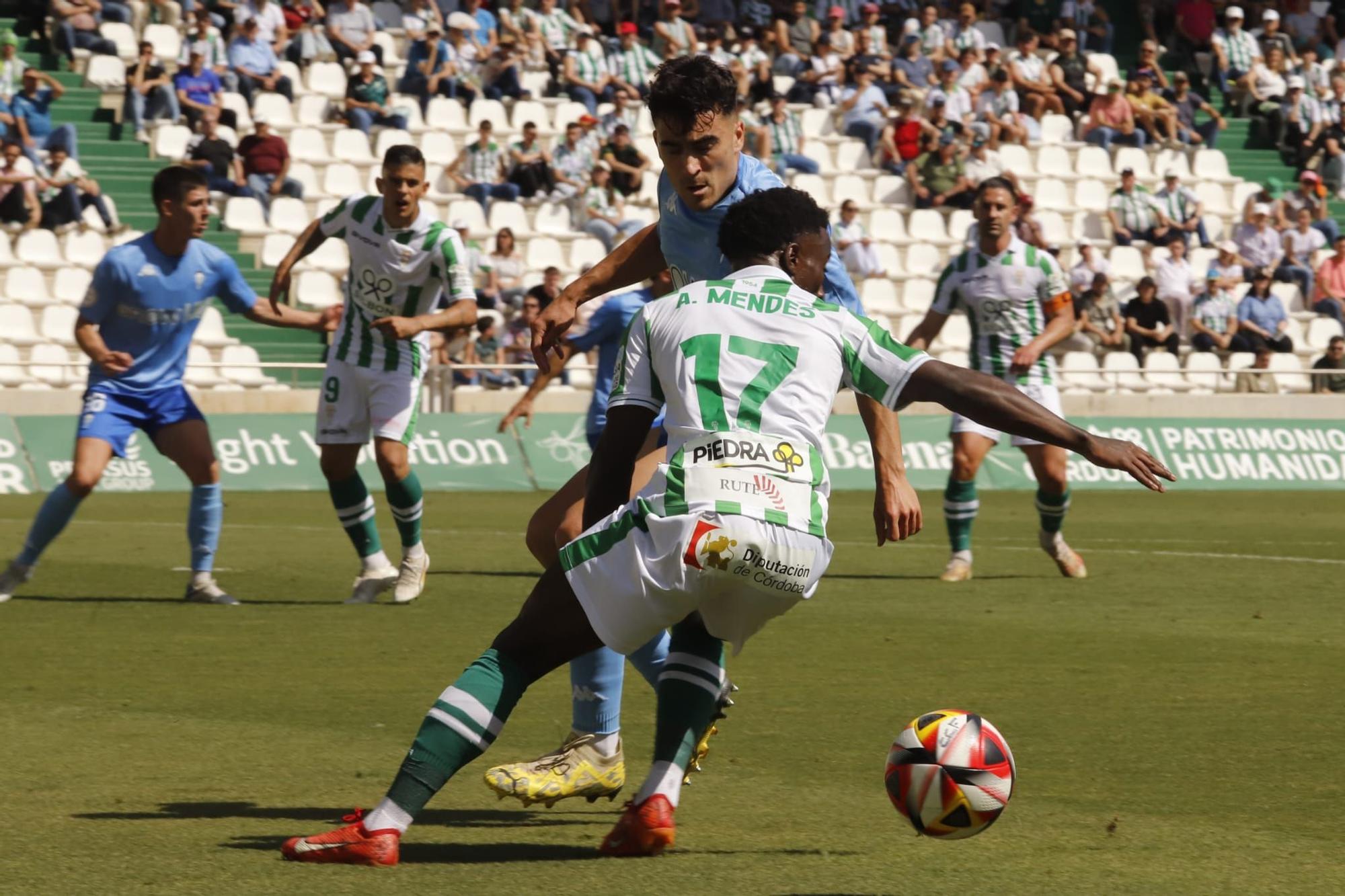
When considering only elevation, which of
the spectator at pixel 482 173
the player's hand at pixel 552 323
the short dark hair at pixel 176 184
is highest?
the player's hand at pixel 552 323

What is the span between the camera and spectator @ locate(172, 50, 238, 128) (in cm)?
2517

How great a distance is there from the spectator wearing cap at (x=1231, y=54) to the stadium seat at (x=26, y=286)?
20146 millimetres

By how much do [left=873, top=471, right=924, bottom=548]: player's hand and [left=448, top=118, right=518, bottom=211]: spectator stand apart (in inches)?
834

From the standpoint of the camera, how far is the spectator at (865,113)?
97.0 ft

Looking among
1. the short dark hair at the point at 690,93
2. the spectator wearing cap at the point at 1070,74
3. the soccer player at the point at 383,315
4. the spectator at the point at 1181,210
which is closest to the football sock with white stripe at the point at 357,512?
the soccer player at the point at 383,315

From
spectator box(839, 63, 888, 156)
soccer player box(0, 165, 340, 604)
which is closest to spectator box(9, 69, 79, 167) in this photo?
spectator box(839, 63, 888, 156)

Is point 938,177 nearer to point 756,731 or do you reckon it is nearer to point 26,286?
point 26,286

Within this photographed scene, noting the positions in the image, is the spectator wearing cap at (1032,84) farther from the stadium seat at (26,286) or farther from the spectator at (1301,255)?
the stadium seat at (26,286)

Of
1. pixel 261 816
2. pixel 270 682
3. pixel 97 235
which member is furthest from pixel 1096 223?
pixel 261 816

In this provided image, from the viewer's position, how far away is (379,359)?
11.1 m

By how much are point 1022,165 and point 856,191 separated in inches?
119

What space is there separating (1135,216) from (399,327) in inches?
837

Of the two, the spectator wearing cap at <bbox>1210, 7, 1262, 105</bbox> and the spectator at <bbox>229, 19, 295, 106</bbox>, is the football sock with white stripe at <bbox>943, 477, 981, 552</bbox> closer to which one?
the spectator at <bbox>229, 19, 295, 106</bbox>

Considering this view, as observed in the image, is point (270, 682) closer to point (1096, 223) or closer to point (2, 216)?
point (2, 216)
